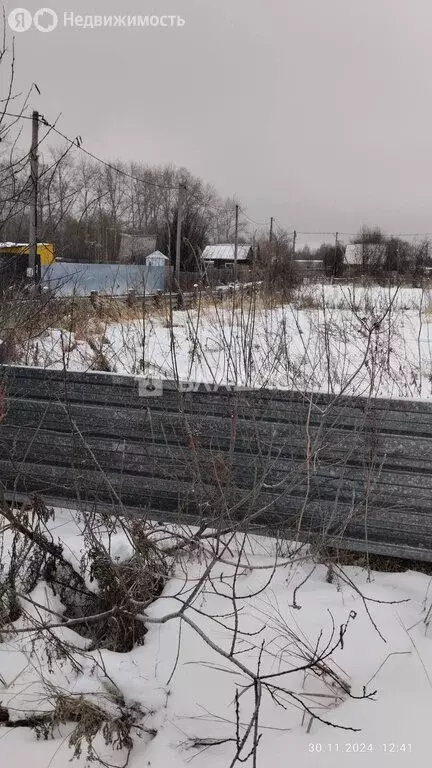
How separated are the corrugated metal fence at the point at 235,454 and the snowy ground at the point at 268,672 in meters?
0.31

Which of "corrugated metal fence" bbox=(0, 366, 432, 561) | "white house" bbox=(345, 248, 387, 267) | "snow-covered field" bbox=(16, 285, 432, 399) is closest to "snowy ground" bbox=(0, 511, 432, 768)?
"corrugated metal fence" bbox=(0, 366, 432, 561)

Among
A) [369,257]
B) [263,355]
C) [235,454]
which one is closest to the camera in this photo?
[235,454]

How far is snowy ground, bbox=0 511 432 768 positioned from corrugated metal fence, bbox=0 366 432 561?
1.02 feet

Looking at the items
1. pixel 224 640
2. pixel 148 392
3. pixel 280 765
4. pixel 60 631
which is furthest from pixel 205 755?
pixel 148 392

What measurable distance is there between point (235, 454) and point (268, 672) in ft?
3.65

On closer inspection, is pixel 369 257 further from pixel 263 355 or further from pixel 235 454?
pixel 235 454

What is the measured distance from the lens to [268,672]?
2.37 m

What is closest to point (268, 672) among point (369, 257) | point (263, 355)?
point (263, 355)

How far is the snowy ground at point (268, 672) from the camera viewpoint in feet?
6.73

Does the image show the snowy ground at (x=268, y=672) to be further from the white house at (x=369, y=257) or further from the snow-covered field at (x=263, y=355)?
the white house at (x=369, y=257)

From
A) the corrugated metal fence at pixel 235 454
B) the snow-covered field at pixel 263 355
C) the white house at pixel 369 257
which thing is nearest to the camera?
the corrugated metal fence at pixel 235 454

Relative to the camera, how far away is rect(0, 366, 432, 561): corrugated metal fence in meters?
2.90

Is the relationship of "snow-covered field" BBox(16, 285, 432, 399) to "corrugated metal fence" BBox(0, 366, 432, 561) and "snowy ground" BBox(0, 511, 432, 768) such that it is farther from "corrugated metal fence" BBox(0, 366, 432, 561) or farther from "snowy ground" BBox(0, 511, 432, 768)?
"snowy ground" BBox(0, 511, 432, 768)

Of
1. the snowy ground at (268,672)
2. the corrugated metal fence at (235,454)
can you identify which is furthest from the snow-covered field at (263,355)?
the snowy ground at (268,672)
